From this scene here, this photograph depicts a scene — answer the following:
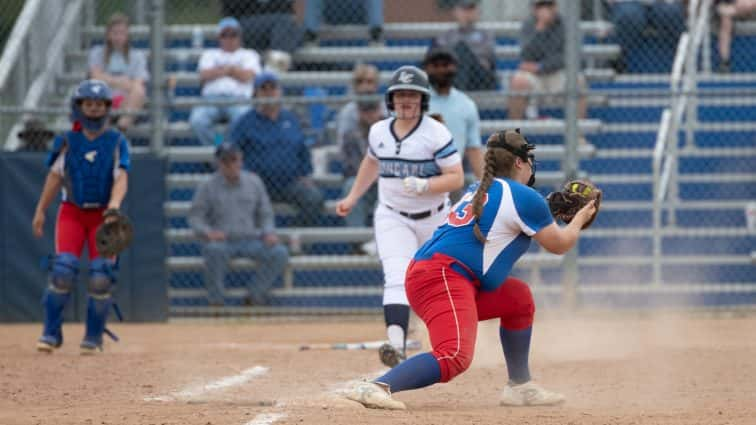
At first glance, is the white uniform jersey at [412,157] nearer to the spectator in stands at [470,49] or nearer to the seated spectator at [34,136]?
the spectator in stands at [470,49]

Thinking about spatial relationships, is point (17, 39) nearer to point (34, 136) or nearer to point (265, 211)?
point (34, 136)

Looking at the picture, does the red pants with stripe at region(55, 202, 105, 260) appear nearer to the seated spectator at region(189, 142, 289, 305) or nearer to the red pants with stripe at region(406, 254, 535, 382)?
the seated spectator at region(189, 142, 289, 305)

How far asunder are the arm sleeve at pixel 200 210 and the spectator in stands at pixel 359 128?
54.8 inches

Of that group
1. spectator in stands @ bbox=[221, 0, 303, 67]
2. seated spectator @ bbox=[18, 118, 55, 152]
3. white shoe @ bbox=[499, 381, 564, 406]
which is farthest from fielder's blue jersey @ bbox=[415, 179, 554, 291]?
spectator in stands @ bbox=[221, 0, 303, 67]

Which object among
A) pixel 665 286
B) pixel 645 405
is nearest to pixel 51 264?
→ pixel 645 405

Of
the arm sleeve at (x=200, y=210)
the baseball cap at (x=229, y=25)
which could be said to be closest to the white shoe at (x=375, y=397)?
the arm sleeve at (x=200, y=210)

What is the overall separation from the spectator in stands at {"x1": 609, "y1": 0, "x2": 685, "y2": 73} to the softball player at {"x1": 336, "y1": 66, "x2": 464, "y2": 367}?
20.8 ft

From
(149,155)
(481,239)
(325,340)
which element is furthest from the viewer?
(149,155)

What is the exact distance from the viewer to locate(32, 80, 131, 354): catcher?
916cm

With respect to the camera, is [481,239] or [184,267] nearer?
[481,239]

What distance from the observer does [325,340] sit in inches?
420

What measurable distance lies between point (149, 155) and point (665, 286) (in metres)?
5.31

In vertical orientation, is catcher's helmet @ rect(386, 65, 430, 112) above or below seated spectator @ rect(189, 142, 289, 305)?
above

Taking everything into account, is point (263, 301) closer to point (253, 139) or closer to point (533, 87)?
point (253, 139)
